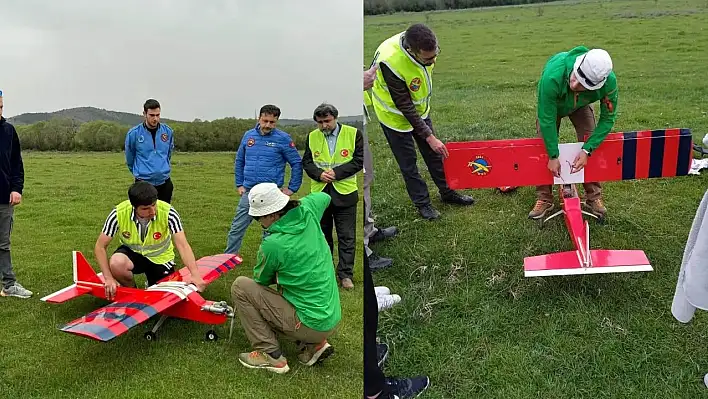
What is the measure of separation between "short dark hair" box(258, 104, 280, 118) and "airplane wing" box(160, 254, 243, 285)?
56 cm

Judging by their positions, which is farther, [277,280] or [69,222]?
[69,222]

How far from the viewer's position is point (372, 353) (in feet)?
4.16

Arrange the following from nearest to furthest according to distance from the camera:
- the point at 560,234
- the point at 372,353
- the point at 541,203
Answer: the point at 372,353
the point at 560,234
the point at 541,203

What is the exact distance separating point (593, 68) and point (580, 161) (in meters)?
0.35

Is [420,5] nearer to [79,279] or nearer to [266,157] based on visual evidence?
[266,157]

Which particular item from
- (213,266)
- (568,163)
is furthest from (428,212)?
(213,266)

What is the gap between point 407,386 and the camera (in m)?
1.71

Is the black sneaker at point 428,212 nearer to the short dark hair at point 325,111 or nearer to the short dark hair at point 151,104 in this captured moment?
the short dark hair at point 325,111

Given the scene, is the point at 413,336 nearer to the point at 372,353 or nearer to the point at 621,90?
the point at 372,353

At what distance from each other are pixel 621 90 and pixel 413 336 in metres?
2.66

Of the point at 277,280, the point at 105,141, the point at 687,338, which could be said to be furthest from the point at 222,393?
the point at 687,338

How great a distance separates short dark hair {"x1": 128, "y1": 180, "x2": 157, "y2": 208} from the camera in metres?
1.97

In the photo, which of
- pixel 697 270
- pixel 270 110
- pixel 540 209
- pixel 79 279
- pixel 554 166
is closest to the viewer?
pixel 697 270

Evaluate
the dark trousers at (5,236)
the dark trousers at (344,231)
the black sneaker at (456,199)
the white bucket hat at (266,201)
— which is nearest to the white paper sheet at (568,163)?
the black sneaker at (456,199)
